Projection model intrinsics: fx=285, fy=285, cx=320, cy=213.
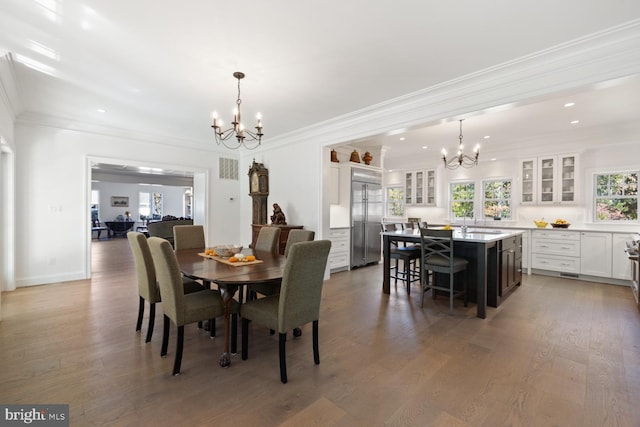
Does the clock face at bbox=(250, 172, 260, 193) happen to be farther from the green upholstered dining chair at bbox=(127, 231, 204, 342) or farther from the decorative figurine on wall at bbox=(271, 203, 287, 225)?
the green upholstered dining chair at bbox=(127, 231, 204, 342)

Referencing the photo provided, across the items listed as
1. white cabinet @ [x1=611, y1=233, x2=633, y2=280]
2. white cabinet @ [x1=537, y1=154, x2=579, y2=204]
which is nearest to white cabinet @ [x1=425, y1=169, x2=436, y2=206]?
white cabinet @ [x1=537, y1=154, x2=579, y2=204]

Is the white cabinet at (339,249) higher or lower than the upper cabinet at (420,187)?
lower

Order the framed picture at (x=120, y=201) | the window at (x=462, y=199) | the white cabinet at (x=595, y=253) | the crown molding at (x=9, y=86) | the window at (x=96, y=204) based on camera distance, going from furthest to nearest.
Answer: the framed picture at (x=120, y=201)
the window at (x=96, y=204)
the window at (x=462, y=199)
the white cabinet at (x=595, y=253)
the crown molding at (x=9, y=86)

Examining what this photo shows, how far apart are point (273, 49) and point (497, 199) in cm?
604

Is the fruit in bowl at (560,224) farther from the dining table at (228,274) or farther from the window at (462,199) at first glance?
the dining table at (228,274)

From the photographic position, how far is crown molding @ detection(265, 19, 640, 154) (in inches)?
96.7

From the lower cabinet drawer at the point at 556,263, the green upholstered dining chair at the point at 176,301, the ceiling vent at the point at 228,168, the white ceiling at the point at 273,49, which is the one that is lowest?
the lower cabinet drawer at the point at 556,263

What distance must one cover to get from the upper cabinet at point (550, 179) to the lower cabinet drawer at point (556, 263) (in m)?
1.14

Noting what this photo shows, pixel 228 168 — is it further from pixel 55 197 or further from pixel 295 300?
pixel 295 300

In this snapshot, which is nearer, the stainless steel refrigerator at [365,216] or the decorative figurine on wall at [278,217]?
the decorative figurine on wall at [278,217]

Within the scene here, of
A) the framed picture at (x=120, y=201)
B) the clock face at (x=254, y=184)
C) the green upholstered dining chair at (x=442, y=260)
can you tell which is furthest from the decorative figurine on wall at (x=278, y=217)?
the framed picture at (x=120, y=201)

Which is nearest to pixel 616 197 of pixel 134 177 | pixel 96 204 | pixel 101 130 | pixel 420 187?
pixel 420 187

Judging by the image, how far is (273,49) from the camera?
8.89ft

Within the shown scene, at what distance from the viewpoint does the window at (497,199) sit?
253 inches
